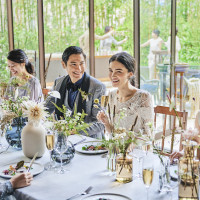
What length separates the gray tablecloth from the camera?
1519 millimetres

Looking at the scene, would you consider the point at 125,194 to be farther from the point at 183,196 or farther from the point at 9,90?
the point at 9,90

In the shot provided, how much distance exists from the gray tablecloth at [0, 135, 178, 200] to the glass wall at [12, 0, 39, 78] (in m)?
3.09

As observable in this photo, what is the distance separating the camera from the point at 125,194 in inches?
59.7

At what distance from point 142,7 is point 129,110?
225 cm

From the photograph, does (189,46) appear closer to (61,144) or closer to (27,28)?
(27,28)

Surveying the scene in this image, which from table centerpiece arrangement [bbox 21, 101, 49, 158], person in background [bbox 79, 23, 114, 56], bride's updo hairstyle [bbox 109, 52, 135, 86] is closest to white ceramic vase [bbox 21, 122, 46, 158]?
table centerpiece arrangement [bbox 21, 101, 49, 158]

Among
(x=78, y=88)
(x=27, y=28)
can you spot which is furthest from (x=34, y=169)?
(x=27, y=28)

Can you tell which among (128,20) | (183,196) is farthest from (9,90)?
(128,20)

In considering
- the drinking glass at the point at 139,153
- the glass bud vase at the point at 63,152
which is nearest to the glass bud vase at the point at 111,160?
the drinking glass at the point at 139,153

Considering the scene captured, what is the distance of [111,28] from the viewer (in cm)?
452

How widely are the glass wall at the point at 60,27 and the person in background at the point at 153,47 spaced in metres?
0.85

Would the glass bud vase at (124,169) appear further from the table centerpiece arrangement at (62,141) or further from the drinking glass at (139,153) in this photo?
the table centerpiece arrangement at (62,141)

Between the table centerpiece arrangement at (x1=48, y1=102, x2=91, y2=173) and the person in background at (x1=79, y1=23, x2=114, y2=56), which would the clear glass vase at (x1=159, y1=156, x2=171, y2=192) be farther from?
the person in background at (x1=79, y1=23, x2=114, y2=56)

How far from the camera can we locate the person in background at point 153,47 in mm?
4512
